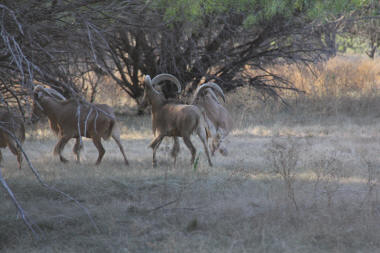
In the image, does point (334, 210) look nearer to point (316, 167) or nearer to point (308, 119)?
point (316, 167)

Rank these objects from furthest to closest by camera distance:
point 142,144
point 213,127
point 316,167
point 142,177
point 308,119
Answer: point 308,119 → point 142,144 → point 213,127 → point 316,167 → point 142,177

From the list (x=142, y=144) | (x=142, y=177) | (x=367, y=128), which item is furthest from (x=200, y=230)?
(x=367, y=128)

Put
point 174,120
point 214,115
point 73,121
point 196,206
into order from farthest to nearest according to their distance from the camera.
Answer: point 214,115
point 73,121
point 174,120
point 196,206

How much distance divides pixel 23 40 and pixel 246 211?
10.6ft

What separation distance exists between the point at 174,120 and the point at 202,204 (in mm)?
2120

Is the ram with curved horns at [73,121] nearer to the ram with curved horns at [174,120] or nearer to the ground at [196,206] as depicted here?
the ground at [196,206]

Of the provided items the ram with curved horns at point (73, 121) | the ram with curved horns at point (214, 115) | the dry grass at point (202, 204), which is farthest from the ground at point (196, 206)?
the ram with curved horns at point (73, 121)

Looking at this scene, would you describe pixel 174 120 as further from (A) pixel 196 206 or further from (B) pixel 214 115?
(A) pixel 196 206

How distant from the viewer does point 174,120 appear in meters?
8.30

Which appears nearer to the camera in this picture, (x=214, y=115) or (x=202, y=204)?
(x=202, y=204)

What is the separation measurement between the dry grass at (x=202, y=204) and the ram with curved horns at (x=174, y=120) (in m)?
0.45

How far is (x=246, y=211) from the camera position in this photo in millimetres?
6184

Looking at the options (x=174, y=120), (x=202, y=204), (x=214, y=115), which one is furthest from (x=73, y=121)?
(x=202, y=204)

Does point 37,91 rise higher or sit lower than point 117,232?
higher
